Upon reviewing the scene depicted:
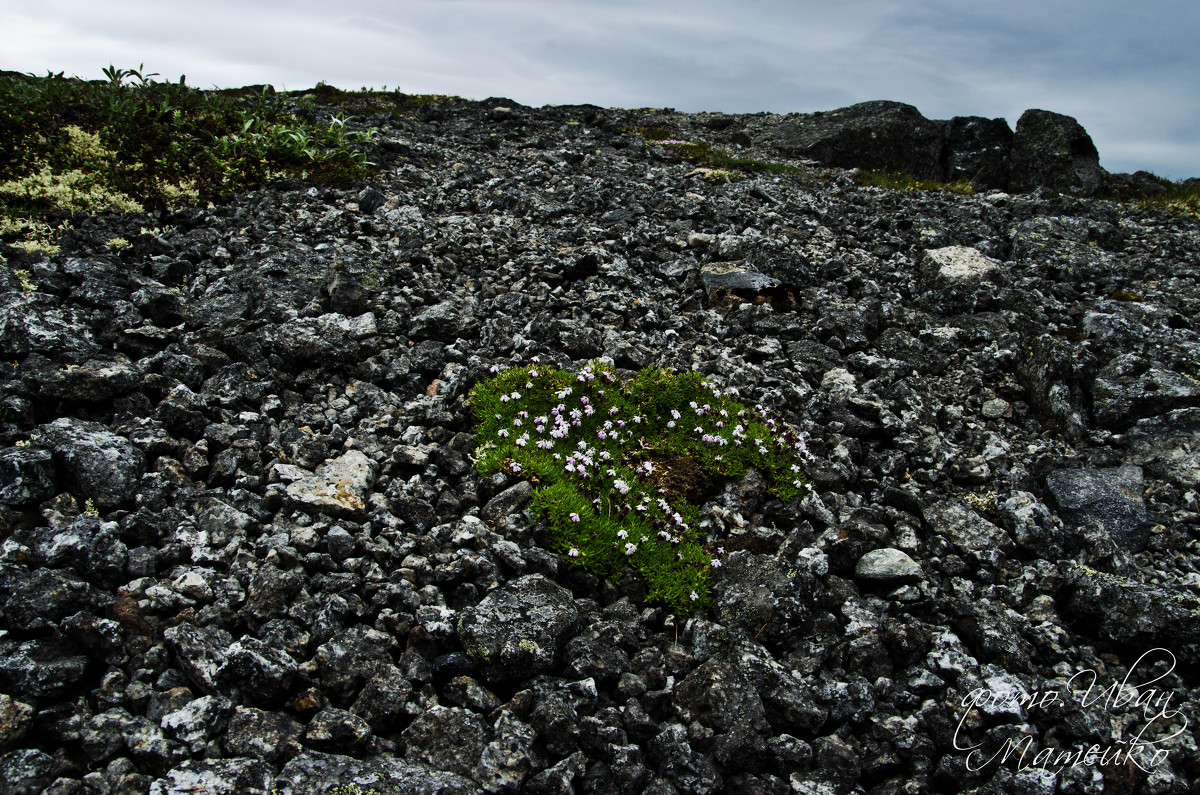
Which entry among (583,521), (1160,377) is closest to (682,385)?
(583,521)

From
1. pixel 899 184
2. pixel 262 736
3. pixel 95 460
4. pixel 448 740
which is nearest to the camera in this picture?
pixel 262 736

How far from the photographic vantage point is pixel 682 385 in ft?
30.6

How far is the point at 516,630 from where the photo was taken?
5.86m

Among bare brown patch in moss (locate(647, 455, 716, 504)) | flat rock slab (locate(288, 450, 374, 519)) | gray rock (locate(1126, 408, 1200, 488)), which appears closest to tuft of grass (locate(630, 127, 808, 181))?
gray rock (locate(1126, 408, 1200, 488))

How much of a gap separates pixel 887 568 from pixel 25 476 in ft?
28.8

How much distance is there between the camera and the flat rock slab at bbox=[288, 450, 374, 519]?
22.6 ft

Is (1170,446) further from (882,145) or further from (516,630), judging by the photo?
(882,145)

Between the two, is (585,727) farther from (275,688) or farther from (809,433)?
(809,433)

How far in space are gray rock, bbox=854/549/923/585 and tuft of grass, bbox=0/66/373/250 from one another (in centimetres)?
1251

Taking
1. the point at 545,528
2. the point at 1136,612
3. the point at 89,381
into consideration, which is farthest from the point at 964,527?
the point at 89,381

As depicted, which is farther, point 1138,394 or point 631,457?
point 1138,394

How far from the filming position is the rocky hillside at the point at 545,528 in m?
5.19

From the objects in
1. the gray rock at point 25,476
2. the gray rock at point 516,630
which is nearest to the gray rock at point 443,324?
the gray rock at point 25,476

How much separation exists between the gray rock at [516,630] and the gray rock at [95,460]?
12.5 feet
